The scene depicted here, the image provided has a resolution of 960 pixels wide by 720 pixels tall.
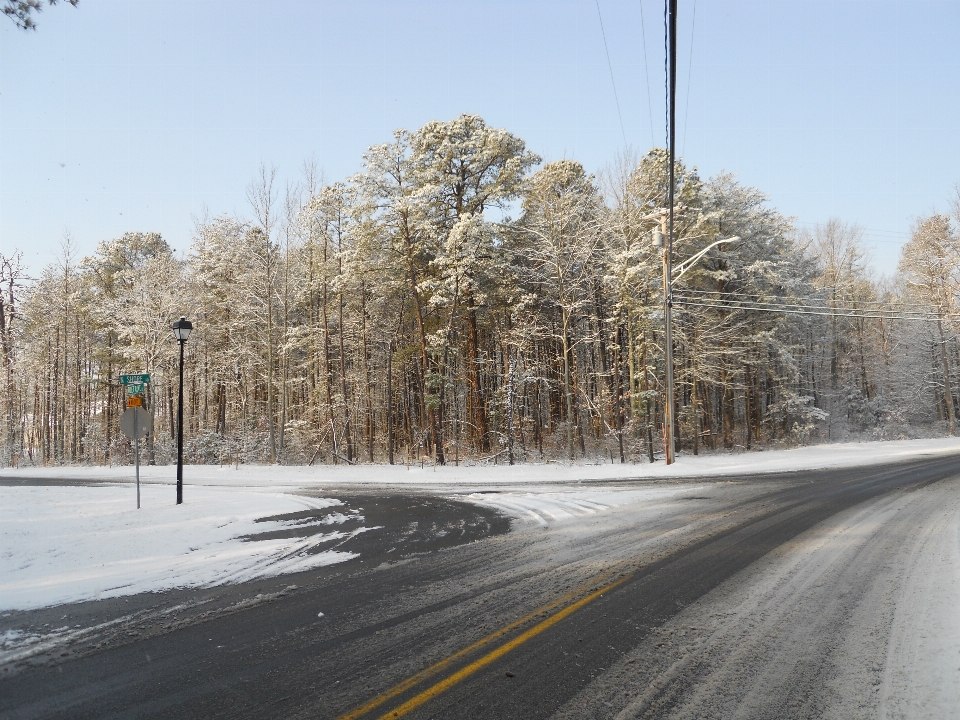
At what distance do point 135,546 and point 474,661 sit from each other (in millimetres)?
6980

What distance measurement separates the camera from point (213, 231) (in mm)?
35594

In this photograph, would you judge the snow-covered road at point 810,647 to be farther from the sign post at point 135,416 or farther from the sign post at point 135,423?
the sign post at point 135,423

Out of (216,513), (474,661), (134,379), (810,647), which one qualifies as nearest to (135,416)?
(134,379)

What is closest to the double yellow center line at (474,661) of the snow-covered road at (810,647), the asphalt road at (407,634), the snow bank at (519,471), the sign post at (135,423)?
the asphalt road at (407,634)

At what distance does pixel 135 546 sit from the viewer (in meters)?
8.60

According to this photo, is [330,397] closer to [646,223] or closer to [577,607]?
[646,223]

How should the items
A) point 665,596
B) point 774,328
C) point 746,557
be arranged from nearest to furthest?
point 665,596 < point 746,557 < point 774,328

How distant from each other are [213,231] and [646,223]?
26508 mm

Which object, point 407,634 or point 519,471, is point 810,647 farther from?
point 519,471

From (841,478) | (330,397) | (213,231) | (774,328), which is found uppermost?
(213,231)

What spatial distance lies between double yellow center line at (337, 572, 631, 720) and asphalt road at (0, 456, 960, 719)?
0.02 m

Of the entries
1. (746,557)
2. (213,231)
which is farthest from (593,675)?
(213,231)

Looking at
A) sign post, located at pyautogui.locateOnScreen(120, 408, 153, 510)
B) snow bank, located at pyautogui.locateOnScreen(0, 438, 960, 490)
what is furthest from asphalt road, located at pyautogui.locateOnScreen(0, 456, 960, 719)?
snow bank, located at pyautogui.locateOnScreen(0, 438, 960, 490)

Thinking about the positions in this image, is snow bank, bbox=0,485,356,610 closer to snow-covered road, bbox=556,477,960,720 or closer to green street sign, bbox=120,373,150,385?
green street sign, bbox=120,373,150,385
